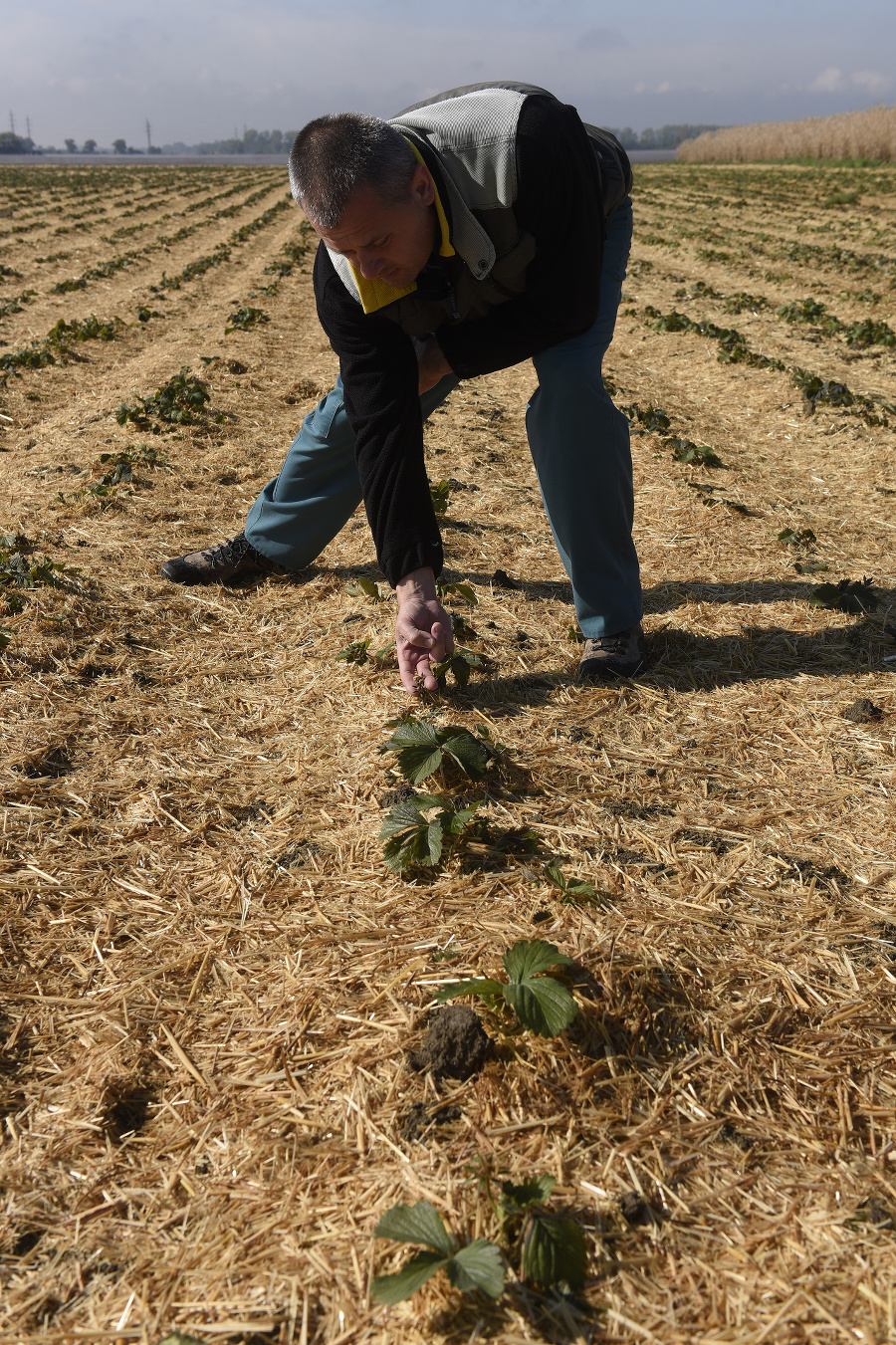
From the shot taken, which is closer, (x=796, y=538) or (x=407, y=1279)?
(x=407, y=1279)

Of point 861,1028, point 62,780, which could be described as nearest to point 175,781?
point 62,780

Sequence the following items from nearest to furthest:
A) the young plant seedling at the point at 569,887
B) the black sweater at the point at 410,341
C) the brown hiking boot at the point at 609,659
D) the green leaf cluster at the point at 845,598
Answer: the young plant seedling at the point at 569,887 → the black sweater at the point at 410,341 → the brown hiking boot at the point at 609,659 → the green leaf cluster at the point at 845,598

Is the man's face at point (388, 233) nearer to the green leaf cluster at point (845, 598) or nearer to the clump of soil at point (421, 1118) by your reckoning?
the clump of soil at point (421, 1118)

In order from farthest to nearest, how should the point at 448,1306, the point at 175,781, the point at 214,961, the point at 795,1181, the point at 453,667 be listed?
the point at 453,667
the point at 175,781
the point at 214,961
the point at 795,1181
the point at 448,1306

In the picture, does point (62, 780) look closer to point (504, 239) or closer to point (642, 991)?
point (642, 991)

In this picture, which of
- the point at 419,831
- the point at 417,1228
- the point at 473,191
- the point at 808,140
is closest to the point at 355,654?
the point at 419,831

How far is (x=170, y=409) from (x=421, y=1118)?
6.28 metres

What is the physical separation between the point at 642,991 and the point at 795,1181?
1.52 feet

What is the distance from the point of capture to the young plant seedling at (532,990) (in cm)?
182

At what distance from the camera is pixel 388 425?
2.90m

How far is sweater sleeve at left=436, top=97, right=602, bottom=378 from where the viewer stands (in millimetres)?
2652

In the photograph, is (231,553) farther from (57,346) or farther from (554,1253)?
(57,346)

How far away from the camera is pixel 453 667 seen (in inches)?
128

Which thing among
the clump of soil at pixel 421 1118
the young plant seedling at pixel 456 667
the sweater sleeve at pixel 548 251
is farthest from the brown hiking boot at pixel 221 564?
the clump of soil at pixel 421 1118
